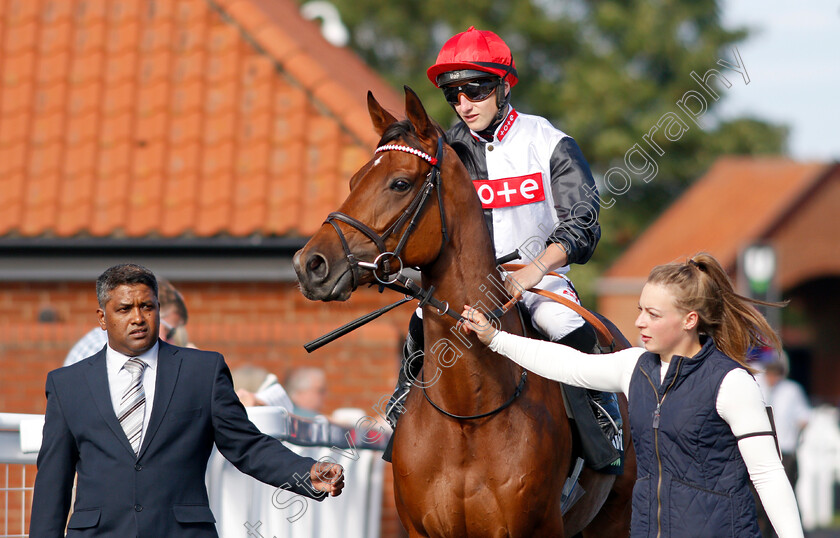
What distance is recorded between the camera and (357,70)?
49.2 ft

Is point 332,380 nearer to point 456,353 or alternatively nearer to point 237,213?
point 237,213

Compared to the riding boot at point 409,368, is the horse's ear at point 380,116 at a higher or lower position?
higher

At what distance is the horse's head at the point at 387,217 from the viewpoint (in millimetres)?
3816

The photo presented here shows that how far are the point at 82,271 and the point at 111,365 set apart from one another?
224 inches

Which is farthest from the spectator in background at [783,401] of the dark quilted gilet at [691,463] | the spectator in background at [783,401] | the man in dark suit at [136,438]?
the man in dark suit at [136,438]

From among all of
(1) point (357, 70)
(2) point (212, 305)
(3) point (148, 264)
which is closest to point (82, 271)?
(3) point (148, 264)

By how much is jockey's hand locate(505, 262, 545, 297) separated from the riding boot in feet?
1.55

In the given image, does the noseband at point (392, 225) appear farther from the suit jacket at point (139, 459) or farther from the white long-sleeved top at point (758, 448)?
the white long-sleeved top at point (758, 448)

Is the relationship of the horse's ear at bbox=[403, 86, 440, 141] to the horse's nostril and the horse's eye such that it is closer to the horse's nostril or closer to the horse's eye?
the horse's eye

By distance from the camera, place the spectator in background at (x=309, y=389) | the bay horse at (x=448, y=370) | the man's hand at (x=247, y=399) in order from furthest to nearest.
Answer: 1. the spectator in background at (x=309, y=389)
2. the man's hand at (x=247, y=399)
3. the bay horse at (x=448, y=370)

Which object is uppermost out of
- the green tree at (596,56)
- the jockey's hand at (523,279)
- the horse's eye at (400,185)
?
the green tree at (596,56)

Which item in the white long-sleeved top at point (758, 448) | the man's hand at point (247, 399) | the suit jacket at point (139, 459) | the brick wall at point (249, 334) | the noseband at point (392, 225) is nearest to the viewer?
the white long-sleeved top at point (758, 448)

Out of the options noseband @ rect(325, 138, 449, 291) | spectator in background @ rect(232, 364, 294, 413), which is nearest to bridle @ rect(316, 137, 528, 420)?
noseband @ rect(325, 138, 449, 291)

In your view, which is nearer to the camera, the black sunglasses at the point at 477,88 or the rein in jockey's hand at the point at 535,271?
the rein in jockey's hand at the point at 535,271
